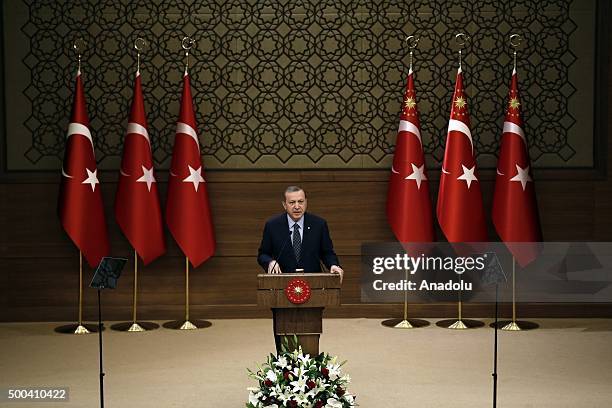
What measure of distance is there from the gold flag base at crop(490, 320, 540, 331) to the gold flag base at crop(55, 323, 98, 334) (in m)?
3.34

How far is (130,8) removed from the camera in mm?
7867

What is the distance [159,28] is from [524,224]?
3.53 meters

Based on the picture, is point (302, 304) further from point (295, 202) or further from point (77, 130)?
point (77, 130)

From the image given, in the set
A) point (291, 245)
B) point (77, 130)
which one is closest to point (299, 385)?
point (291, 245)

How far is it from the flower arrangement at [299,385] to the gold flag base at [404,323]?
3073mm

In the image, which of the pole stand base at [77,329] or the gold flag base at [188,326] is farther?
the gold flag base at [188,326]

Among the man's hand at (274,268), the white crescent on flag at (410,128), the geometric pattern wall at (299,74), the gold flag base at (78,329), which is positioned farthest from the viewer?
the geometric pattern wall at (299,74)

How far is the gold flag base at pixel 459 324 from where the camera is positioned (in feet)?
24.9

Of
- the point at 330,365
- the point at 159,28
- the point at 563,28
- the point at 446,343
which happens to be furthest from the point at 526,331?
the point at 159,28

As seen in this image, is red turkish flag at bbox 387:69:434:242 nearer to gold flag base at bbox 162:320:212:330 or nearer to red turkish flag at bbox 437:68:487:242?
red turkish flag at bbox 437:68:487:242

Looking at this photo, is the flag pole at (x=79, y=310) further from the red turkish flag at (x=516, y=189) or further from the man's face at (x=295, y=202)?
the red turkish flag at (x=516, y=189)

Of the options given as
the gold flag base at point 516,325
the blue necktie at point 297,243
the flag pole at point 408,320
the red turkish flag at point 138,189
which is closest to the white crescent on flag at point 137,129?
the red turkish flag at point 138,189

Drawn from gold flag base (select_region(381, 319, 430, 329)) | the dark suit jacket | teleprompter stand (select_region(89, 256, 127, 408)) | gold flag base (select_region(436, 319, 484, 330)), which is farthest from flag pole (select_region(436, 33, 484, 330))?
teleprompter stand (select_region(89, 256, 127, 408))

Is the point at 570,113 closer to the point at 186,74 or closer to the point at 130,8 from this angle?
the point at 186,74
